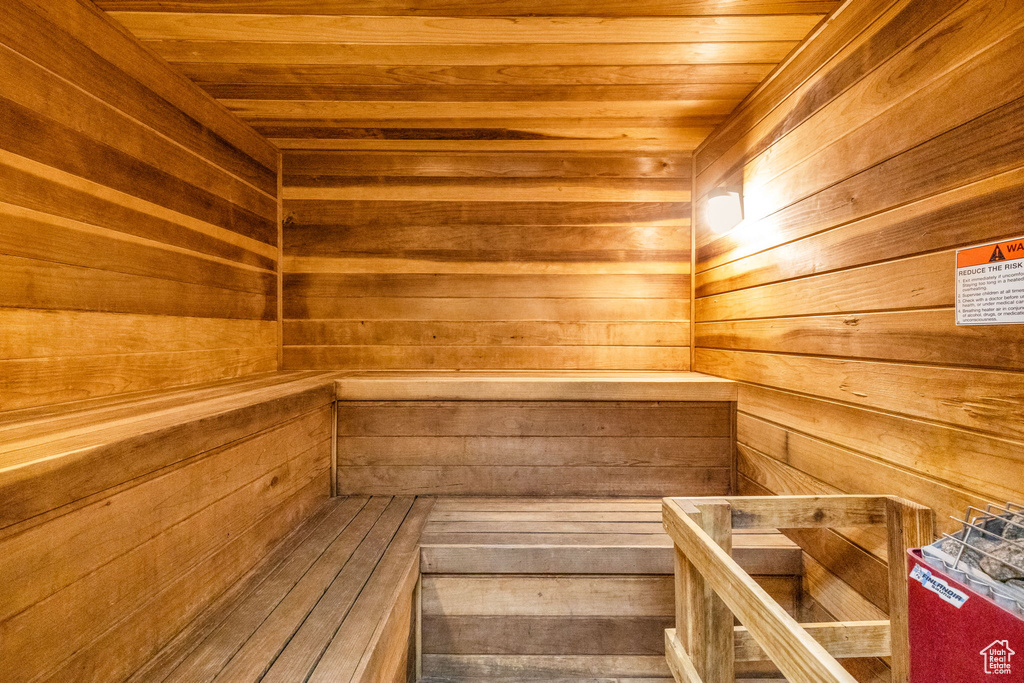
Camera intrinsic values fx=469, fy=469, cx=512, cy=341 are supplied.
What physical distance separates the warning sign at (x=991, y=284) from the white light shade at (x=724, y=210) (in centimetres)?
122

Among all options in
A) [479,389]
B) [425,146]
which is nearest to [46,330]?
[479,389]

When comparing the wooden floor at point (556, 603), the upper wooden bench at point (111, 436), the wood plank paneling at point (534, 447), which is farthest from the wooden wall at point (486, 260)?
the wooden floor at point (556, 603)

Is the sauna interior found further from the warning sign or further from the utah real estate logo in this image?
the utah real estate logo

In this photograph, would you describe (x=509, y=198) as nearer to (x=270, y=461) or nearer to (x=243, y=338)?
(x=243, y=338)

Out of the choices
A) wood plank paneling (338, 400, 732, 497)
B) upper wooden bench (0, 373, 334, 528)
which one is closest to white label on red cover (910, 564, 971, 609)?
wood plank paneling (338, 400, 732, 497)

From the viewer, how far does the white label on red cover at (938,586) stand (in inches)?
29.4

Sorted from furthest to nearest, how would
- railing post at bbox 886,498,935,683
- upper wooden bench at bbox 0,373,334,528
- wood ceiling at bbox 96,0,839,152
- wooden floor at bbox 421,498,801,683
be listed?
wooden floor at bbox 421,498,801,683
wood ceiling at bbox 96,0,839,152
railing post at bbox 886,498,935,683
upper wooden bench at bbox 0,373,334,528

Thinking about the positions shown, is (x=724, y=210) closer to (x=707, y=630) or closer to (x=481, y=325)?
(x=481, y=325)

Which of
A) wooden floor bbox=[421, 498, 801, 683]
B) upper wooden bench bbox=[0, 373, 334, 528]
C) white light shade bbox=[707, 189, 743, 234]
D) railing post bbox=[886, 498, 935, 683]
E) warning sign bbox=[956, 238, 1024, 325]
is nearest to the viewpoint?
upper wooden bench bbox=[0, 373, 334, 528]

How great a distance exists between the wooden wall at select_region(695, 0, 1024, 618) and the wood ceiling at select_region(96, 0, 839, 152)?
30cm

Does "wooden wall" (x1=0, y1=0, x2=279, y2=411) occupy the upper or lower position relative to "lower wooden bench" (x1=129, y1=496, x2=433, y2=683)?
upper

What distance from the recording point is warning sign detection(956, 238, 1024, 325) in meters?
1.01

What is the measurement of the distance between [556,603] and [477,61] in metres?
2.27

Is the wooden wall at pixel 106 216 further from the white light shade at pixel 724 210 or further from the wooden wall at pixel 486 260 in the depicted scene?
the white light shade at pixel 724 210
